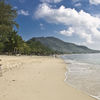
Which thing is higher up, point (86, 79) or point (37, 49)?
point (37, 49)

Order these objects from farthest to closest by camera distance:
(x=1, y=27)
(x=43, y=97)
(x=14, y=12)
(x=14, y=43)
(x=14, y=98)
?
(x=14, y=43) → (x=14, y=12) → (x=1, y=27) → (x=43, y=97) → (x=14, y=98)

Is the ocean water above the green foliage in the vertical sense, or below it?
below

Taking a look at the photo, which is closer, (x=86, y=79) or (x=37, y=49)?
(x=86, y=79)

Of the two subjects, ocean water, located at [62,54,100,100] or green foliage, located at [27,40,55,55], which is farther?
green foliage, located at [27,40,55,55]

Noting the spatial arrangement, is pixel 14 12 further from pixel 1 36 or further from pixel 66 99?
pixel 66 99

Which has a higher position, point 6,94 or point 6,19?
point 6,19

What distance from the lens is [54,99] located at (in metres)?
3.81

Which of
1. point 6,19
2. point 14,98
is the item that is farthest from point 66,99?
point 6,19

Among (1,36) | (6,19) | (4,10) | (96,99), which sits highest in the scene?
(4,10)

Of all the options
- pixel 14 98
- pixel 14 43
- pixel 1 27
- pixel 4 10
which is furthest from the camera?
pixel 14 43

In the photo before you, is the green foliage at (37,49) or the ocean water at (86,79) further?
the green foliage at (37,49)

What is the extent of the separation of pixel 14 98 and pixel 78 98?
2349mm

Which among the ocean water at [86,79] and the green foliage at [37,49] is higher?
the green foliage at [37,49]

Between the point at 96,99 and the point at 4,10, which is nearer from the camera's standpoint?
the point at 96,99
